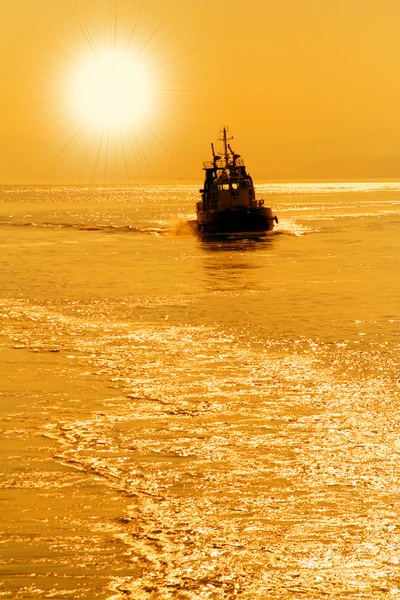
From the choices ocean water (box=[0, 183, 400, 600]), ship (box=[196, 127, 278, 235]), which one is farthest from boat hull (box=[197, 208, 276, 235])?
ocean water (box=[0, 183, 400, 600])

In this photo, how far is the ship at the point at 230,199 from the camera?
232 feet

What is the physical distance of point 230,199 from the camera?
70.9 meters

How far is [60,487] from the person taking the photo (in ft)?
36.8

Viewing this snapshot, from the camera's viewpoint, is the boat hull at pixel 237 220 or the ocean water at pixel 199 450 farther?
the boat hull at pixel 237 220

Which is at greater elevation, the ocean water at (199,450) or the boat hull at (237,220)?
the boat hull at (237,220)

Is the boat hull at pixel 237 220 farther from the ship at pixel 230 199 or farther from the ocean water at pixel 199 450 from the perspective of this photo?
the ocean water at pixel 199 450

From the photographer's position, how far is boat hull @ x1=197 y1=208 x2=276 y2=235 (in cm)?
7131

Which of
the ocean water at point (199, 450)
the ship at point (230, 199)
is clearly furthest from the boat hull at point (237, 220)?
the ocean water at point (199, 450)

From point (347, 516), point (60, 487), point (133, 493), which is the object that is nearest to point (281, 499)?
point (347, 516)

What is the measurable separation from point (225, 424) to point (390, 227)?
84663mm

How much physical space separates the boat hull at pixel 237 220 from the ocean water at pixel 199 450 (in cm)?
4048

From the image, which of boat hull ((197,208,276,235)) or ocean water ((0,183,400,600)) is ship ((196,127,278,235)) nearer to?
boat hull ((197,208,276,235))

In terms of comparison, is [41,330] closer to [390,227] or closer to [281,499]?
[281,499]

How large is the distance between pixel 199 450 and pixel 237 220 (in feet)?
194
